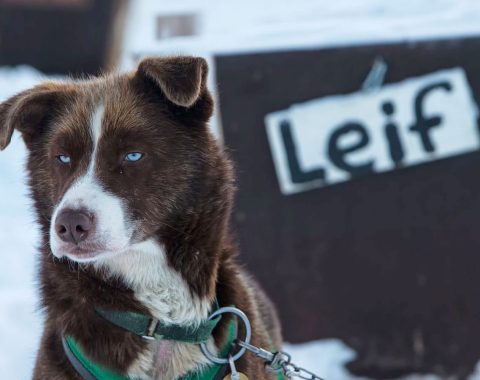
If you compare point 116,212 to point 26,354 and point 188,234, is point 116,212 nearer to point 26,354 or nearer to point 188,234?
point 188,234

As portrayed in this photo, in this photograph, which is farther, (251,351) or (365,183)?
(365,183)

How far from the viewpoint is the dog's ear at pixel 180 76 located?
2205 millimetres

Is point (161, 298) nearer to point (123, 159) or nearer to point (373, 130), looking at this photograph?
point (123, 159)

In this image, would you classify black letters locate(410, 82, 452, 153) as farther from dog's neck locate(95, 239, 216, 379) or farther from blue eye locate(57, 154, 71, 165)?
blue eye locate(57, 154, 71, 165)

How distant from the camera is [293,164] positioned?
4.99m

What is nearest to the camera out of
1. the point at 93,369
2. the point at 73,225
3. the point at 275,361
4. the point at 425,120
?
the point at 73,225

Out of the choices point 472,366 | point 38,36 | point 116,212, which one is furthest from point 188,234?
point 38,36

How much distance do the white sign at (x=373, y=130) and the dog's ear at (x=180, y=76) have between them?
2688 mm

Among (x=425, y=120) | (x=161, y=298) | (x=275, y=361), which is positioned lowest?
(x=275, y=361)

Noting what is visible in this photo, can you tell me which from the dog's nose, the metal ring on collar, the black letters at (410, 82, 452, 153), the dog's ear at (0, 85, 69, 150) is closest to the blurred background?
the black letters at (410, 82, 452, 153)

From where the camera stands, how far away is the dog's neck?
2.30 metres

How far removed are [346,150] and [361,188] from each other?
277mm

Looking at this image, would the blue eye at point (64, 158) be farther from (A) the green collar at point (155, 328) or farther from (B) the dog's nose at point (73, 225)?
(A) the green collar at point (155, 328)

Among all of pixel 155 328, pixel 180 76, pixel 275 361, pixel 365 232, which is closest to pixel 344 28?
pixel 365 232
